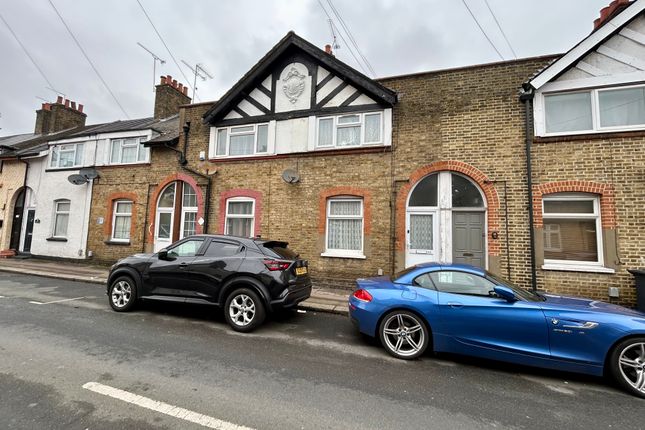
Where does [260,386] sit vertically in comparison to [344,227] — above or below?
below

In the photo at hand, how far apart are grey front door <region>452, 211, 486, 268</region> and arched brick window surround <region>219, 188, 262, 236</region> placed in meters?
6.06

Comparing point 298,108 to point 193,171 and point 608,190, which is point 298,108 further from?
point 608,190

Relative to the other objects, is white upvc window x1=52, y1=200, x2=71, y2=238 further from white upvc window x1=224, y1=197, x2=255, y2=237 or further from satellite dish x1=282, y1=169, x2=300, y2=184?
satellite dish x1=282, y1=169, x2=300, y2=184

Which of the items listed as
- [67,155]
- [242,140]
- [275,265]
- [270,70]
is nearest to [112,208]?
[67,155]

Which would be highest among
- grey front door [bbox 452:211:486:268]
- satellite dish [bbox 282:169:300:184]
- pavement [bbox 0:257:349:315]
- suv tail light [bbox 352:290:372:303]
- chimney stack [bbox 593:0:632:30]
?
chimney stack [bbox 593:0:632:30]

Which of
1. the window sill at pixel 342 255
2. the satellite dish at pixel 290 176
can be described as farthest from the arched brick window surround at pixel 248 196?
the window sill at pixel 342 255

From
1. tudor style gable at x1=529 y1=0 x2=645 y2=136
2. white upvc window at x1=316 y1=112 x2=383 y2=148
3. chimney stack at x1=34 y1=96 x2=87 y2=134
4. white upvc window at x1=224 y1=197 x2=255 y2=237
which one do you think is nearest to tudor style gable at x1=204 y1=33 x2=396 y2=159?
white upvc window at x1=316 y1=112 x2=383 y2=148

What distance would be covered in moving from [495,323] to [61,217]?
17.2 m

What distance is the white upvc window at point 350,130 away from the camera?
9.32 metres

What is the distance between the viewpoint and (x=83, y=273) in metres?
10.6

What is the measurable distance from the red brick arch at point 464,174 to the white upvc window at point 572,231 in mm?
1161

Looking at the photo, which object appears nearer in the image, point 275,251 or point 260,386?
point 260,386

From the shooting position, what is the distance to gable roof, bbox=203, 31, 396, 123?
9.02 meters

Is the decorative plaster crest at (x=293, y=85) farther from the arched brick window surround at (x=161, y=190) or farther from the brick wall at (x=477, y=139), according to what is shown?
the arched brick window surround at (x=161, y=190)
